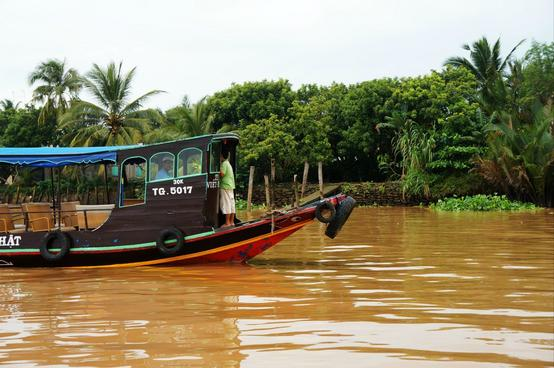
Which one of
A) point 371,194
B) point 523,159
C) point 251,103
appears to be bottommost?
point 371,194

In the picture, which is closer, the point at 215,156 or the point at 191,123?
the point at 215,156

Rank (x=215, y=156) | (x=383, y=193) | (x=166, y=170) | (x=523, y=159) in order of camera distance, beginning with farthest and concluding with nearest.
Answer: (x=383, y=193)
(x=523, y=159)
(x=215, y=156)
(x=166, y=170)

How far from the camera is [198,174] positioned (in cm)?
1084

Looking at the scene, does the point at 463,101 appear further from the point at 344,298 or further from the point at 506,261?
the point at 344,298

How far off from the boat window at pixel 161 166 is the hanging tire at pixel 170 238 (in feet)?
2.81

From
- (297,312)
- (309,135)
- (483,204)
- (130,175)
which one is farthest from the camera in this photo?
(309,135)

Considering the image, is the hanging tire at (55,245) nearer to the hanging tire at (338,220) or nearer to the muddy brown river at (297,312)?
the muddy brown river at (297,312)

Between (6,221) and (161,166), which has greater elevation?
(161,166)

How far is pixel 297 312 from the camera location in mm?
7137

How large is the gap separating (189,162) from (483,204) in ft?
61.5

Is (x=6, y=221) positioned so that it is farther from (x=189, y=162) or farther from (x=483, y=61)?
(x=483, y=61)

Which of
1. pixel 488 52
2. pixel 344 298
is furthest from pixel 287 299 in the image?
pixel 488 52

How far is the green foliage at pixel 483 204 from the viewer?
26.4m

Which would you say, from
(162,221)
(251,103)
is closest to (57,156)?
(162,221)
